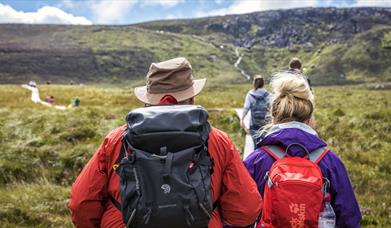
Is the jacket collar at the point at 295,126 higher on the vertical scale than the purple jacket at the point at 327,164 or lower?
higher

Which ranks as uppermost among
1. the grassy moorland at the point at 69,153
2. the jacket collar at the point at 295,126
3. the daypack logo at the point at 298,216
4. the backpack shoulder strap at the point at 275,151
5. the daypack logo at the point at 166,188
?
the jacket collar at the point at 295,126

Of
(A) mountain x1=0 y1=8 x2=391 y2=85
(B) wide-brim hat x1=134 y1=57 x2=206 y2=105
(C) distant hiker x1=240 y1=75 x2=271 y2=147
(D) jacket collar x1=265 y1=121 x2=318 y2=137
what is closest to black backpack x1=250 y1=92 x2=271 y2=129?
(C) distant hiker x1=240 y1=75 x2=271 y2=147

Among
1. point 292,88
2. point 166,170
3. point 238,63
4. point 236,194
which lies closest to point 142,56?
point 238,63

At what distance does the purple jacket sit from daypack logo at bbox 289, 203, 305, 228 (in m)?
0.41

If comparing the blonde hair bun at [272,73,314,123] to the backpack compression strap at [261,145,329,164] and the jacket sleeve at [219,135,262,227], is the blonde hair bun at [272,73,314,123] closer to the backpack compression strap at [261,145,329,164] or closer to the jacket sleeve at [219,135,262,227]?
the backpack compression strap at [261,145,329,164]

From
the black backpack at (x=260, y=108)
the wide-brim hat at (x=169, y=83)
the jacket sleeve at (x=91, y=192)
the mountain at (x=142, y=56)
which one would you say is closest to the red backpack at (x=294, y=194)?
the wide-brim hat at (x=169, y=83)

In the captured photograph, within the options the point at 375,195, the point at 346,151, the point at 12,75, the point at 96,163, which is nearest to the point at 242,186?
the point at 96,163

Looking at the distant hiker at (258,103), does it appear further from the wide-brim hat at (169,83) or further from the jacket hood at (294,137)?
the wide-brim hat at (169,83)

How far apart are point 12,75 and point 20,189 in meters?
105

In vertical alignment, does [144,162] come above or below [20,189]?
above

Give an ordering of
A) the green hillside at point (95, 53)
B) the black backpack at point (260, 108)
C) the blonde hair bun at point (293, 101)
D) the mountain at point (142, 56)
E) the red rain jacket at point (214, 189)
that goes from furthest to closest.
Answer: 1. the mountain at point (142, 56)
2. the green hillside at point (95, 53)
3. the black backpack at point (260, 108)
4. the blonde hair bun at point (293, 101)
5. the red rain jacket at point (214, 189)

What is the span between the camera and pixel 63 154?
11.2 m

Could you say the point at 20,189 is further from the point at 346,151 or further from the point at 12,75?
the point at 12,75

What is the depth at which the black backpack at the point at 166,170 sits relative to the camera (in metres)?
2.68
